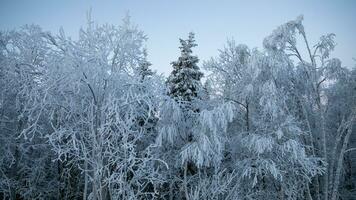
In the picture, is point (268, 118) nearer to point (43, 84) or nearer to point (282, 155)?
point (282, 155)

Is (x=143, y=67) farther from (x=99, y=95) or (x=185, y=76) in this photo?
(x=99, y=95)

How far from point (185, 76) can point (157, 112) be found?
225 cm

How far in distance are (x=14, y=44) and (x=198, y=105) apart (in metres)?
7.94

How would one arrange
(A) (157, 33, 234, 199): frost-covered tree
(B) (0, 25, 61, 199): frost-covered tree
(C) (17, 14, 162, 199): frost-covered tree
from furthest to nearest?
1. (B) (0, 25, 61, 199): frost-covered tree
2. (A) (157, 33, 234, 199): frost-covered tree
3. (C) (17, 14, 162, 199): frost-covered tree

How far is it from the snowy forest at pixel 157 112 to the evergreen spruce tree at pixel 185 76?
0.05m

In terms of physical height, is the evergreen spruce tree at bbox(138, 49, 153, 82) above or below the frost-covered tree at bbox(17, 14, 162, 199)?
above

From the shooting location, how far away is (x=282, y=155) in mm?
9820

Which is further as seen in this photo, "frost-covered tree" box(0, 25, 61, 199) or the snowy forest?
"frost-covered tree" box(0, 25, 61, 199)

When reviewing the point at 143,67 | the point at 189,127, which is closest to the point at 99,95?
the point at 189,127

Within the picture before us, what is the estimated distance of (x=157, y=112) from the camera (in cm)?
984

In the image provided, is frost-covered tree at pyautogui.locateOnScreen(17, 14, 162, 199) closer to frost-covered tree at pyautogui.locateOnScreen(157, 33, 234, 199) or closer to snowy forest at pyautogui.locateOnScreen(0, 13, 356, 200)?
snowy forest at pyautogui.locateOnScreen(0, 13, 356, 200)

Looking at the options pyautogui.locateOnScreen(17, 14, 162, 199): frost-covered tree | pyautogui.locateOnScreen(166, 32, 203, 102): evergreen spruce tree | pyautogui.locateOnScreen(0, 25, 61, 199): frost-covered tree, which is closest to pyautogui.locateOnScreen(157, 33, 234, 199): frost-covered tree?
pyautogui.locateOnScreen(166, 32, 203, 102): evergreen spruce tree

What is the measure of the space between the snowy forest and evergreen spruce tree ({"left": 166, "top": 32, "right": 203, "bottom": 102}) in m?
0.05

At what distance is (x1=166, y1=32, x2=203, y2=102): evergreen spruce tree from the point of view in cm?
1127
